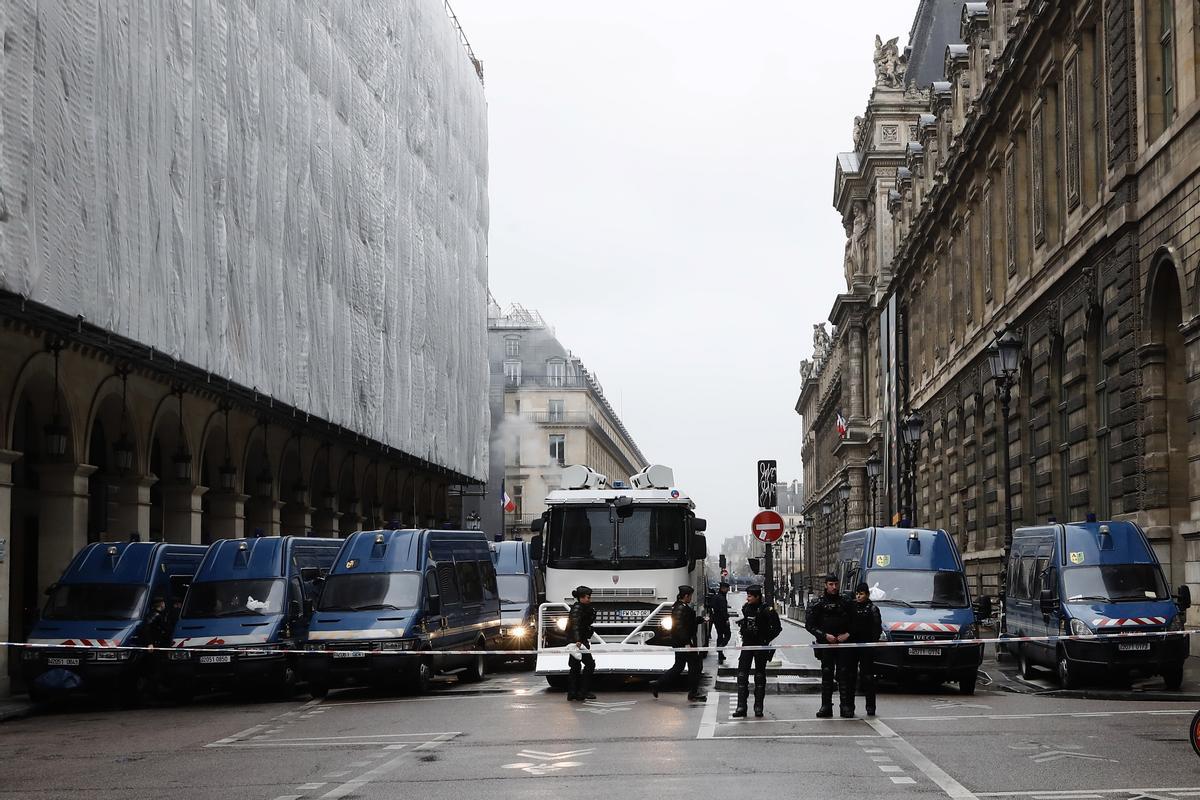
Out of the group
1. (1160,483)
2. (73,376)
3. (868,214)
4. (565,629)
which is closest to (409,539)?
(565,629)

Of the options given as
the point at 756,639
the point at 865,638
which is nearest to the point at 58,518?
the point at 756,639

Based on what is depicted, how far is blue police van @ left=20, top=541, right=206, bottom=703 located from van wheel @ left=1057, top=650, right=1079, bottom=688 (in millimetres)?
14016

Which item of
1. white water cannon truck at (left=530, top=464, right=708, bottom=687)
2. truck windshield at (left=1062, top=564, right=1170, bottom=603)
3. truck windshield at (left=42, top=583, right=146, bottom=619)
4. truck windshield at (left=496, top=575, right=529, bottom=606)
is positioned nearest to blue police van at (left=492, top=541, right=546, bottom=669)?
truck windshield at (left=496, top=575, right=529, bottom=606)

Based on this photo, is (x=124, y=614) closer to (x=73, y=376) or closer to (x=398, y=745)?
(x=73, y=376)

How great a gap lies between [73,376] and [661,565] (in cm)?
1194

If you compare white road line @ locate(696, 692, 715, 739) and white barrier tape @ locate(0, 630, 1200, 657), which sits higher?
white barrier tape @ locate(0, 630, 1200, 657)

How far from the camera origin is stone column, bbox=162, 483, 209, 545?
120 ft

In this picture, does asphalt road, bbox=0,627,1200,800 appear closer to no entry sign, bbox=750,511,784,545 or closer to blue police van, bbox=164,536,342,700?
blue police van, bbox=164,536,342,700

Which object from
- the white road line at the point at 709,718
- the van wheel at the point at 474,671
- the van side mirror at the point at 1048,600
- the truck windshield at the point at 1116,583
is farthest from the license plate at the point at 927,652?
the van wheel at the point at 474,671

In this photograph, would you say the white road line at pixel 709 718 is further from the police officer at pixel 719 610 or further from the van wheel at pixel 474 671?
the police officer at pixel 719 610

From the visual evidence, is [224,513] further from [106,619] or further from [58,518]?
[106,619]

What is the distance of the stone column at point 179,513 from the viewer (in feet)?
120

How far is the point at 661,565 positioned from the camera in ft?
84.8

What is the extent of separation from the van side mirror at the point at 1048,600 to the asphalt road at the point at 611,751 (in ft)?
4.87
